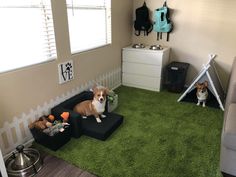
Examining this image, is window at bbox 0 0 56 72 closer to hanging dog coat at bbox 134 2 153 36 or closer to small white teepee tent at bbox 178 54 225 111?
hanging dog coat at bbox 134 2 153 36

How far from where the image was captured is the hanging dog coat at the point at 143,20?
11.6 ft

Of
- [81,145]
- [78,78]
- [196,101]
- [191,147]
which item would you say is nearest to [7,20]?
[78,78]

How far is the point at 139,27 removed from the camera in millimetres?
3631

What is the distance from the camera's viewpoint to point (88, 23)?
9.16 ft

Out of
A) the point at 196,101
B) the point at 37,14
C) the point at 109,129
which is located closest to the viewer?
the point at 37,14

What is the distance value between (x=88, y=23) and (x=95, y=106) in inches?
48.5

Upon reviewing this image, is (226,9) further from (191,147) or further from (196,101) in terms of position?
(191,147)

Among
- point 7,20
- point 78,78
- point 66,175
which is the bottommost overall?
point 66,175

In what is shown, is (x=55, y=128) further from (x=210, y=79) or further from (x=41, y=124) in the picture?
(x=210, y=79)

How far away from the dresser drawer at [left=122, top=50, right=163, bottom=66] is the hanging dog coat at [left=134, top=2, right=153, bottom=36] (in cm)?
52

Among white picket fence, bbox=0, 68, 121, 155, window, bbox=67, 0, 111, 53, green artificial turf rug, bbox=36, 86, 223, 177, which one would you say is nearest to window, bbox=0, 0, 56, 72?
window, bbox=67, 0, 111, 53

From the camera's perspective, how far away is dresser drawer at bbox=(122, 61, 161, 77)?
3387mm

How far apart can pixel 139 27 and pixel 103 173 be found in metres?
2.71

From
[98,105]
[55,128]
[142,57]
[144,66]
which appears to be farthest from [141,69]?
[55,128]
